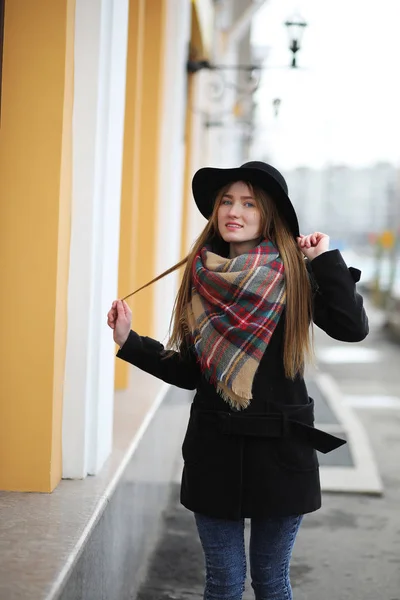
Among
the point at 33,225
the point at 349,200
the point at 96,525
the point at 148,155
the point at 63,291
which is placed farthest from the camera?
the point at 349,200

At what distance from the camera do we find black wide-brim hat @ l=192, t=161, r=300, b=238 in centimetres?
255

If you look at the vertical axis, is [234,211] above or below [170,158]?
below

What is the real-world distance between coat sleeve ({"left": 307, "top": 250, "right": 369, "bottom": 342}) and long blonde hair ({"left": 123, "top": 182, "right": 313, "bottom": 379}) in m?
0.04

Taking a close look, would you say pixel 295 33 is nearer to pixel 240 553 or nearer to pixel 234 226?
pixel 234 226

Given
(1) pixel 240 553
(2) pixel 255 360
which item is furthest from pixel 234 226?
(1) pixel 240 553

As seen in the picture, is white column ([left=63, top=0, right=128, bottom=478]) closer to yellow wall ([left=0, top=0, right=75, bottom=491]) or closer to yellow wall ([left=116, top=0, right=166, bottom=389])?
yellow wall ([left=0, top=0, right=75, bottom=491])

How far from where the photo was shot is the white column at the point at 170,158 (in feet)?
20.0

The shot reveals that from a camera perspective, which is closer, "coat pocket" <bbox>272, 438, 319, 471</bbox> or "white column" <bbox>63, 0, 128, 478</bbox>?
"coat pocket" <bbox>272, 438, 319, 471</bbox>

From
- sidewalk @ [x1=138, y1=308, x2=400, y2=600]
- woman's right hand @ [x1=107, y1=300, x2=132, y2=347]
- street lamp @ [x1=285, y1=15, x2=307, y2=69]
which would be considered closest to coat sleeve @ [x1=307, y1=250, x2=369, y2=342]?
woman's right hand @ [x1=107, y1=300, x2=132, y2=347]

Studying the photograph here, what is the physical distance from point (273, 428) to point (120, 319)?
1.80 feet

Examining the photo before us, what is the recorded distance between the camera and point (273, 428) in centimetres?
253

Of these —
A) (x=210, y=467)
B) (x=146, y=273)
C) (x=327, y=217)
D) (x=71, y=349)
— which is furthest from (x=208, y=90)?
(x=327, y=217)

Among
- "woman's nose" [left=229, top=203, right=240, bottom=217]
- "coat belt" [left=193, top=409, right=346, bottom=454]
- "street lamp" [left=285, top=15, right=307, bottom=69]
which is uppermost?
"street lamp" [left=285, top=15, right=307, bottom=69]

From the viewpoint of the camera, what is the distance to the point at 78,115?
3113 millimetres
